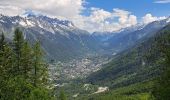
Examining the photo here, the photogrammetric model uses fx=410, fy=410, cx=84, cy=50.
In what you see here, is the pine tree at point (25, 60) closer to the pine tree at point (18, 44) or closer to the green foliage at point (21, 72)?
the green foliage at point (21, 72)

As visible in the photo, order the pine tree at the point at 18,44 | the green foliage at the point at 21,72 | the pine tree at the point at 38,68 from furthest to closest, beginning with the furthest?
the pine tree at the point at 38,68
the pine tree at the point at 18,44
the green foliage at the point at 21,72

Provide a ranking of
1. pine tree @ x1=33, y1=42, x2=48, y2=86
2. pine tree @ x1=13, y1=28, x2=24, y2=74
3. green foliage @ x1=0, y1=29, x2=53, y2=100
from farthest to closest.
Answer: pine tree @ x1=33, y1=42, x2=48, y2=86
pine tree @ x1=13, y1=28, x2=24, y2=74
green foliage @ x1=0, y1=29, x2=53, y2=100

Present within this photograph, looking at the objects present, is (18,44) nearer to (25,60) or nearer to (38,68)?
(25,60)

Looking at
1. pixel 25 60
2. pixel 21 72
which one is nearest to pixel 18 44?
pixel 25 60

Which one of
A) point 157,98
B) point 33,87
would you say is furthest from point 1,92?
point 157,98

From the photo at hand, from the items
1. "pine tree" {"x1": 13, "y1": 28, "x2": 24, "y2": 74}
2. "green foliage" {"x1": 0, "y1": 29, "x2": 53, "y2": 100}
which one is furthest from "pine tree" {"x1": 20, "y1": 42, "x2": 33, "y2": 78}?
"pine tree" {"x1": 13, "y1": 28, "x2": 24, "y2": 74}

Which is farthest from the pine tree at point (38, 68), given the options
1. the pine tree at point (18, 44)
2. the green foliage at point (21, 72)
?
the pine tree at point (18, 44)

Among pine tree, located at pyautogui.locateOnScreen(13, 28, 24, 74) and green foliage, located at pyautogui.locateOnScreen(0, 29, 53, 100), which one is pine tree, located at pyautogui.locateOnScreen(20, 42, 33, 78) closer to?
green foliage, located at pyautogui.locateOnScreen(0, 29, 53, 100)

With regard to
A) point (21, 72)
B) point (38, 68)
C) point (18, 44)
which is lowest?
point (21, 72)

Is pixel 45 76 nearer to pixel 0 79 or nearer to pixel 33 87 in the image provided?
pixel 33 87
